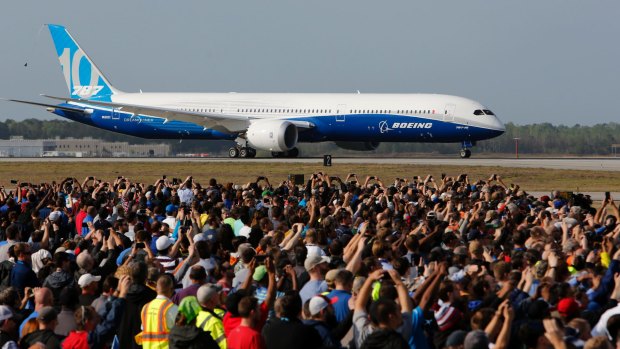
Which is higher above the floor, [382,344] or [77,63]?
[77,63]

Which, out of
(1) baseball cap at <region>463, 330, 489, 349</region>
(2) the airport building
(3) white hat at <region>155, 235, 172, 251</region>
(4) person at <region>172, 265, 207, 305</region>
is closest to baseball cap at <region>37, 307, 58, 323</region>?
(4) person at <region>172, 265, 207, 305</region>

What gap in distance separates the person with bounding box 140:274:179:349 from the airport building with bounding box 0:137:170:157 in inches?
4070

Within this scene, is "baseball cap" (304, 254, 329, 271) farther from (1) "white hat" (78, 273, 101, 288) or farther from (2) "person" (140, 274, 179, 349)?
(1) "white hat" (78, 273, 101, 288)

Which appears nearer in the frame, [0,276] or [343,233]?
[0,276]

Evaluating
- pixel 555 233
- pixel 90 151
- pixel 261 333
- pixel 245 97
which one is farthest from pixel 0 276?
pixel 90 151

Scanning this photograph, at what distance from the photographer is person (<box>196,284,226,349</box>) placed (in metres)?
9.64

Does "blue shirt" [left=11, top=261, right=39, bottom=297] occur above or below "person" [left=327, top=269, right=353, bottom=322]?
below

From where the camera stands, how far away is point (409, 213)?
18.0m

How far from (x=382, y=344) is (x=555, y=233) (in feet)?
22.9

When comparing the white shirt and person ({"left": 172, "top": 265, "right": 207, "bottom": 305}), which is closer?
person ({"left": 172, "top": 265, "right": 207, "bottom": 305})

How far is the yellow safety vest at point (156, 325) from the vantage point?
396 inches

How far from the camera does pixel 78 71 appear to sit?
67812 mm

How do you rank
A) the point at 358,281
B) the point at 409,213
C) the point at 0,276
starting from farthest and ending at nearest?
the point at 409,213, the point at 0,276, the point at 358,281

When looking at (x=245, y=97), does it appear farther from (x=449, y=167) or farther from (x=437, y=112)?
(x=449, y=167)
